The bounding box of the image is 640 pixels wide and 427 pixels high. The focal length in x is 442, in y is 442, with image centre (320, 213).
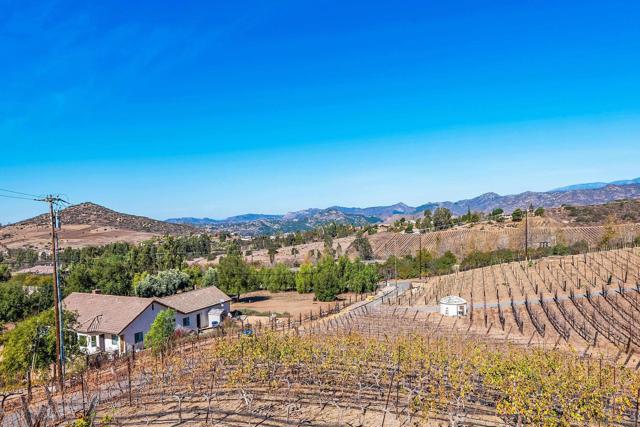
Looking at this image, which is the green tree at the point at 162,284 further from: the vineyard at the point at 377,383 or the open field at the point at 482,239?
the open field at the point at 482,239

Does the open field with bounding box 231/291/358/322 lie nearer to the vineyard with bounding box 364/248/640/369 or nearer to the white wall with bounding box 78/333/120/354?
the vineyard with bounding box 364/248/640/369

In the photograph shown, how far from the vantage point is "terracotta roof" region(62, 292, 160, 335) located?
1148 inches

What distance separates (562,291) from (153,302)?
3366 centimetres

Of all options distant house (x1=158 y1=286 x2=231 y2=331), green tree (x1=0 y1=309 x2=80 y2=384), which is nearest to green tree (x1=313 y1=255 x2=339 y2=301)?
distant house (x1=158 y1=286 x2=231 y2=331)

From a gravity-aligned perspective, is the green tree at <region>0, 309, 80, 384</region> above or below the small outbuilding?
above

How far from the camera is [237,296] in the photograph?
5591 centimetres

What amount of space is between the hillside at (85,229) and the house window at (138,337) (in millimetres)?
95534

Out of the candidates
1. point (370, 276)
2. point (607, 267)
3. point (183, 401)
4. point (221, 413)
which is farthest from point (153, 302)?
point (607, 267)

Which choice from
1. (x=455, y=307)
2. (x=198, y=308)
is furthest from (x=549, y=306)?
(x=198, y=308)

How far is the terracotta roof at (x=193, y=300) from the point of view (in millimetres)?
34219

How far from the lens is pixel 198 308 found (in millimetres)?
35812

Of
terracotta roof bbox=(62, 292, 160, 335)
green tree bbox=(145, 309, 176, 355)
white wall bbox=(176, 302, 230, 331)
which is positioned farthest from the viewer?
white wall bbox=(176, 302, 230, 331)

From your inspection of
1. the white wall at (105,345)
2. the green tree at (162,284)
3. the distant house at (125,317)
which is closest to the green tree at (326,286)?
the green tree at (162,284)

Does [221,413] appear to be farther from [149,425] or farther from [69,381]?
[69,381]
